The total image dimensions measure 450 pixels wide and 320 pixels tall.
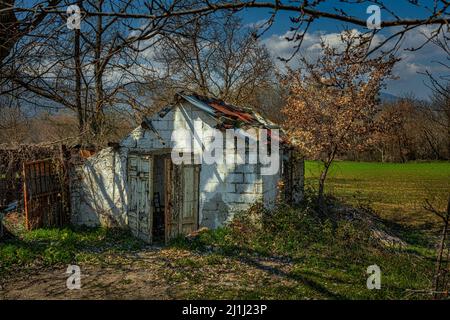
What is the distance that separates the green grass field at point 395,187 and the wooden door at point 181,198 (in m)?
5.95

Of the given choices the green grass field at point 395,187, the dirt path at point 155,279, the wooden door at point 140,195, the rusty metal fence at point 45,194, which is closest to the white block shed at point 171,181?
the wooden door at point 140,195

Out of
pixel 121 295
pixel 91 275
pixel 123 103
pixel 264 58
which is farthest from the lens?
pixel 264 58

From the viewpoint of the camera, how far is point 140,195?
1110 centimetres

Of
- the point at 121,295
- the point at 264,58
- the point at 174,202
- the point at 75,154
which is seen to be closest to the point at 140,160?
the point at 174,202

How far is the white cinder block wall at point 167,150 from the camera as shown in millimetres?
10617

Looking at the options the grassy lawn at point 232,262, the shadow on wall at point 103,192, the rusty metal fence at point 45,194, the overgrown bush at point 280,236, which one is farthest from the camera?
the shadow on wall at point 103,192

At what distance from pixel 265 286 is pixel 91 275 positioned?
343cm

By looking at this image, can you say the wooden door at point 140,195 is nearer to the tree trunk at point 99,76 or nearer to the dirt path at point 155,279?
the dirt path at point 155,279

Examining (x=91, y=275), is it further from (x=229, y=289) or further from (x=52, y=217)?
(x=52, y=217)

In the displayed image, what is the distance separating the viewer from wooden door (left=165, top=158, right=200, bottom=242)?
10.5 m

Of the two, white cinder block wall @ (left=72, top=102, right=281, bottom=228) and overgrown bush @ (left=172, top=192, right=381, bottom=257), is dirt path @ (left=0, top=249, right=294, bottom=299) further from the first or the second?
white cinder block wall @ (left=72, top=102, right=281, bottom=228)

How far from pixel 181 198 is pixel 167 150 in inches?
56.3

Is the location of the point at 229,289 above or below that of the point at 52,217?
below

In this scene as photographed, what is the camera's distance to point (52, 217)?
11844mm
